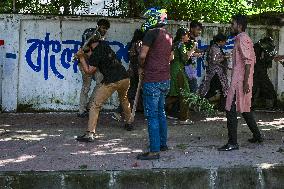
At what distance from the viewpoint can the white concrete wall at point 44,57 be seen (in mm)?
9039

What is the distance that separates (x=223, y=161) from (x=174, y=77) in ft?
8.19

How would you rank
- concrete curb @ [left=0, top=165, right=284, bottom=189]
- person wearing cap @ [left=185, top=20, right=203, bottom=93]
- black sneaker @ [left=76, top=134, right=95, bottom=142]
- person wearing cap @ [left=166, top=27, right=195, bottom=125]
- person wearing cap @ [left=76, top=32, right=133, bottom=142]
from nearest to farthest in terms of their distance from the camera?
concrete curb @ [left=0, top=165, right=284, bottom=189]
person wearing cap @ [left=76, top=32, right=133, bottom=142]
black sneaker @ [left=76, top=134, right=95, bottom=142]
person wearing cap @ [left=166, top=27, right=195, bottom=125]
person wearing cap @ [left=185, top=20, right=203, bottom=93]

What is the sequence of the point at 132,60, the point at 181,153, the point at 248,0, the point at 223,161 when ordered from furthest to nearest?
the point at 248,0 < the point at 132,60 < the point at 181,153 < the point at 223,161

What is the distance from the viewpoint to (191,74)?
8672mm

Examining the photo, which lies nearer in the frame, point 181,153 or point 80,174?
point 80,174

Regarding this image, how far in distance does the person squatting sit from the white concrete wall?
28.8 inches

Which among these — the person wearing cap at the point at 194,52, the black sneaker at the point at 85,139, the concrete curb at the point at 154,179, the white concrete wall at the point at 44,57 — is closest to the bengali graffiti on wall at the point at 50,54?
the white concrete wall at the point at 44,57

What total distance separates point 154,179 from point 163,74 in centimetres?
130

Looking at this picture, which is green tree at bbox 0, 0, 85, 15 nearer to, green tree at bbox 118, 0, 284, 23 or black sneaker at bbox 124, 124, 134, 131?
green tree at bbox 118, 0, 284, 23

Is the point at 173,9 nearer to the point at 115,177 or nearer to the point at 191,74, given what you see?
the point at 191,74

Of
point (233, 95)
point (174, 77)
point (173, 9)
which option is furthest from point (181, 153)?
point (173, 9)

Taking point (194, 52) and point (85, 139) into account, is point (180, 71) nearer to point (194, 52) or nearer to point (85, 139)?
point (194, 52)

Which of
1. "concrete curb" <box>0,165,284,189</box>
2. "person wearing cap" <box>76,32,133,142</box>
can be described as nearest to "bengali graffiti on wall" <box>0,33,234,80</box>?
"person wearing cap" <box>76,32,133,142</box>

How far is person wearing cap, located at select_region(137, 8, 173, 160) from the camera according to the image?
19.2 ft
